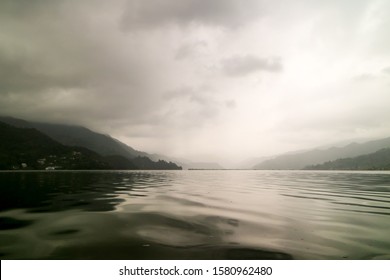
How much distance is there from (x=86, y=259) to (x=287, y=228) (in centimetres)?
950

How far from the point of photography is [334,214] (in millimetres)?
16266

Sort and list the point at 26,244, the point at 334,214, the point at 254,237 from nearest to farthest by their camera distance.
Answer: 1. the point at 26,244
2. the point at 254,237
3. the point at 334,214

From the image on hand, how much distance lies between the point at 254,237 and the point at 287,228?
8.69ft

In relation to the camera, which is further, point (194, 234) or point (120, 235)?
point (194, 234)
